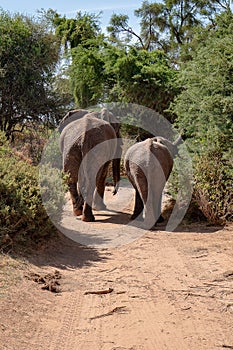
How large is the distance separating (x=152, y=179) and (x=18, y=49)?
1204 cm

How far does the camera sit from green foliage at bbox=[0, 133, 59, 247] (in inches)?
254

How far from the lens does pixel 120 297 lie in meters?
5.20

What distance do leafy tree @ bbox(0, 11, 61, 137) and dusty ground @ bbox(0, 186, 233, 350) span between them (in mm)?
12069

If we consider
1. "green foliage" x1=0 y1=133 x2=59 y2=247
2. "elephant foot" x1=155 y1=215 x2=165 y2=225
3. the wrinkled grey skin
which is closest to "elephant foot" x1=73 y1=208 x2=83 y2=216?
the wrinkled grey skin

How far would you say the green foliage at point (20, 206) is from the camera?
644cm

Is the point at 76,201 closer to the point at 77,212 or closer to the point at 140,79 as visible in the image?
the point at 77,212

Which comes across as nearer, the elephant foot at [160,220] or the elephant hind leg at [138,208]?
the elephant foot at [160,220]

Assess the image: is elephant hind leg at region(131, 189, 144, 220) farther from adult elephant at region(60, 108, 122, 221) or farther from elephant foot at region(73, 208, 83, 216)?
elephant foot at region(73, 208, 83, 216)

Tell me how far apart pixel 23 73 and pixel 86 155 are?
10.3 metres

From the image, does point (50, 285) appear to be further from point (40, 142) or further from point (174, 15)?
point (174, 15)

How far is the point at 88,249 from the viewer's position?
24.5 feet

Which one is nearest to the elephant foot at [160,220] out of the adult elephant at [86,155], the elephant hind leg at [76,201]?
the adult elephant at [86,155]

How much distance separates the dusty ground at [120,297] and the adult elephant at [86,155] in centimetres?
217

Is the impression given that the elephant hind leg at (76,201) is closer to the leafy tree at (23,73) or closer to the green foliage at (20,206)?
the green foliage at (20,206)
